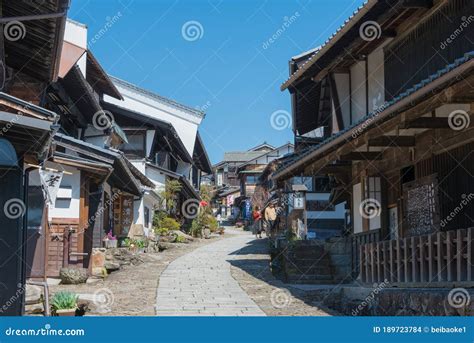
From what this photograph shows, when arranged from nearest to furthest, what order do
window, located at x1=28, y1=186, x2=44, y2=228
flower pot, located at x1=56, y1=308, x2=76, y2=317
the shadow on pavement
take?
flower pot, located at x1=56, y1=308, x2=76, y2=317 < the shadow on pavement < window, located at x1=28, y1=186, x2=44, y2=228

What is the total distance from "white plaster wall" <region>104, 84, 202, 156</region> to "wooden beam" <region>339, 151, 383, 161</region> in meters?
24.4

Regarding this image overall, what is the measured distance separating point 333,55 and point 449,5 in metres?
5.19

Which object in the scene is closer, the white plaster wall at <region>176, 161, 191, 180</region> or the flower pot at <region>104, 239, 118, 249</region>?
the flower pot at <region>104, 239, 118, 249</region>

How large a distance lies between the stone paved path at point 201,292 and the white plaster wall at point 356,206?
393 centimetres

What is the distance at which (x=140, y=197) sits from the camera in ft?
98.1

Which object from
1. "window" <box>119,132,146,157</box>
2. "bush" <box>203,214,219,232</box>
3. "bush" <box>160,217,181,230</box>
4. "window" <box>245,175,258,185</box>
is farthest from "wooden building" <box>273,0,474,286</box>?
"window" <box>245,175,258,185</box>

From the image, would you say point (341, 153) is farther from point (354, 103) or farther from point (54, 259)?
point (54, 259)

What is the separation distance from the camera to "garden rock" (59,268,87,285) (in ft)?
54.2

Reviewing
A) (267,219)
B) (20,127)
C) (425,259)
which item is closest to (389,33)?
(425,259)

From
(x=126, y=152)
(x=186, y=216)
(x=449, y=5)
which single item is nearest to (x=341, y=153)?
(x=449, y=5)

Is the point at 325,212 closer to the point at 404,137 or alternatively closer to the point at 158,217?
the point at 158,217

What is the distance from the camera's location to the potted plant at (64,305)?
37.2 feet

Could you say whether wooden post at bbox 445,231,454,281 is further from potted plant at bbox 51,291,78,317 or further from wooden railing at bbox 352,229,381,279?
wooden railing at bbox 352,229,381,279

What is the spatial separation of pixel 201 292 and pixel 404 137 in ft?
19.9
